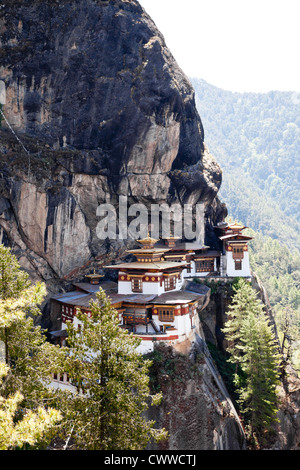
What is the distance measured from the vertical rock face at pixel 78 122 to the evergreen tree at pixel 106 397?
19.8 metres

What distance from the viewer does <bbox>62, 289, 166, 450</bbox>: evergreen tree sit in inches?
505

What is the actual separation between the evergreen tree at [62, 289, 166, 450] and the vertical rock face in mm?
19803

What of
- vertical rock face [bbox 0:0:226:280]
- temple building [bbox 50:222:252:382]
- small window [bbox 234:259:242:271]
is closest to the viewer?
temple building [bbox 50:222:252:382]

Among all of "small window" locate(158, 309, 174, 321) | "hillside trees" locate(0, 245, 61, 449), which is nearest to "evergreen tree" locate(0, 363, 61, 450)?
"hillside trees" locate(0, 245, 61, 449)

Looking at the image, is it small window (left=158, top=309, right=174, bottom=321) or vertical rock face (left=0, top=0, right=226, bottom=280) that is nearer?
small window (left=158, top=309, right=174, bottom=321)

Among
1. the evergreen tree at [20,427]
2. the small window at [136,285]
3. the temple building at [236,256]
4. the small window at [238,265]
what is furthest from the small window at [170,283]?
the evergreen tree at [20,427]

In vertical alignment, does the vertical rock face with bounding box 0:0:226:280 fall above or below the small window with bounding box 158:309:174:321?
above

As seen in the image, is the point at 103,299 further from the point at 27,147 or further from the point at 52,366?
the point at 27,147

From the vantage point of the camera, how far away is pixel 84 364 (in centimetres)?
1378

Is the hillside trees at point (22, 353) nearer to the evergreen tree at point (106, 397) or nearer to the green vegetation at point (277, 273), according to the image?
the evergreen tree at point (106, 397)

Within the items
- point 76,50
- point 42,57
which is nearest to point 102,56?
point 76,50

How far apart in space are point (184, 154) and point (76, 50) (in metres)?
14.9

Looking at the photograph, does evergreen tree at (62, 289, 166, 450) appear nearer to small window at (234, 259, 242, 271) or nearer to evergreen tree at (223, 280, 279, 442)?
evergreen tree at (223, 280, 279, 442)

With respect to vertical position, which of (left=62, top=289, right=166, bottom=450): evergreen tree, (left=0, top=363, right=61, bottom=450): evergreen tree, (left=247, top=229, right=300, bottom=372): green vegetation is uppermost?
(left=0, top=363, right=61, bottom=450): evergreen tree
